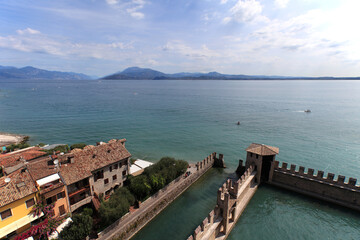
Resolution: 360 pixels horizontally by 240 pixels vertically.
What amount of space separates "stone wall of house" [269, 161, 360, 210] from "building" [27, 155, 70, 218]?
31699 mm

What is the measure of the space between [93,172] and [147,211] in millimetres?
9035

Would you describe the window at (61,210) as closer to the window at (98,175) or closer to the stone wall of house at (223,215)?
the window at (98,175)

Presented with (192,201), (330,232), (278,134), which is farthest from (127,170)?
(278,134)

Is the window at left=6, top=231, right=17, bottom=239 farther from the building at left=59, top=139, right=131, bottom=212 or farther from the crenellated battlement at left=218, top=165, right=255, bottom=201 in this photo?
the crenellated battlement at left=218, top=165, right=255, bottom=201

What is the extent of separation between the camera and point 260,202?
29172 mm

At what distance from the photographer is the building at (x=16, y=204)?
18.1 metres

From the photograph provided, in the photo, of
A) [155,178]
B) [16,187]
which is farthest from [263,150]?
[16,187]

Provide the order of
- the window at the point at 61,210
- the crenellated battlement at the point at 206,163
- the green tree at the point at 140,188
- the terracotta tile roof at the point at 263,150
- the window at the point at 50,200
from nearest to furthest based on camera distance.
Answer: the window at the point at 50,200 → the window at the point at 61,210 → the green tree at the point at 140,188 → the terracotta tile roof at the point at 263,150 → the crenellated battlement at the point at 206,163

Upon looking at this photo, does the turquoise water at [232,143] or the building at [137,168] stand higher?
the building at [137,168]

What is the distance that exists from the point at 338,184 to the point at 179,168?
79.4 ft

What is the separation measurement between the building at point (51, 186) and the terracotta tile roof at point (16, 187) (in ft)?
2.01

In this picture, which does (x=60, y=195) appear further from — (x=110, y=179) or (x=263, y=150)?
(x=263, y=150)

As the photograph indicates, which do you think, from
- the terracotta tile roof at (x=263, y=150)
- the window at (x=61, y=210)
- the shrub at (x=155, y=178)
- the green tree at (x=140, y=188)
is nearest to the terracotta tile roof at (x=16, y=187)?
the window at (x=61, y=210)

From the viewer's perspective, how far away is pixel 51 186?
21078 mm
